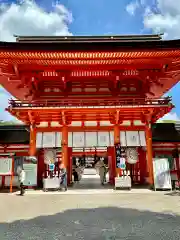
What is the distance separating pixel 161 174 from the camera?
46.7 feet

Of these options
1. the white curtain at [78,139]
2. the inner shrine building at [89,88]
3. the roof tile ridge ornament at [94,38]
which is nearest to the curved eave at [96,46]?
the inner shrine building at [89,88]

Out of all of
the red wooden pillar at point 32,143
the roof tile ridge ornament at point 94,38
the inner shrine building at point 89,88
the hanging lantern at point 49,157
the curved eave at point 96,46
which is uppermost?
the roof tile ridge ornament at point 94,38

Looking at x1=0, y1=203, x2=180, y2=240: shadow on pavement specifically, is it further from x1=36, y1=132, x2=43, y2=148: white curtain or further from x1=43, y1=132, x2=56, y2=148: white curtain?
x1=36, y1=132, x2=43, y2=148: white curtain

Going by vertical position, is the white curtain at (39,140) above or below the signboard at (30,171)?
above

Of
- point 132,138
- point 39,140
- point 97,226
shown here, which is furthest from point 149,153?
point 97,226

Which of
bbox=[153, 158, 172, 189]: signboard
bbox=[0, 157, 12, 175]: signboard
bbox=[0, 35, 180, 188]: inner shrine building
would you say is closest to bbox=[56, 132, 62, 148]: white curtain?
bbox=[0, 35, 180, 188]: inner shrine building

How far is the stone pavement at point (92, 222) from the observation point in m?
5.41

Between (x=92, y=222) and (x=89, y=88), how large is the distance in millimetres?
12359

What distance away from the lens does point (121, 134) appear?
16.6 meters

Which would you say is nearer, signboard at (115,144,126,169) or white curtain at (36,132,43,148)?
signboard at (115,144,126,169)

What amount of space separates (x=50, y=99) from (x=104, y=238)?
12714 mm

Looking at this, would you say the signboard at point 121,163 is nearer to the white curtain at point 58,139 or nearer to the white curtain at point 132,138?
the white curtain at point 132,138

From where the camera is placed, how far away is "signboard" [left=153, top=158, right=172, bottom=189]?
14.0 metres

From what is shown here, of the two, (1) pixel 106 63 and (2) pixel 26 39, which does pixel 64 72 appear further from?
(2) pixel 26 39
